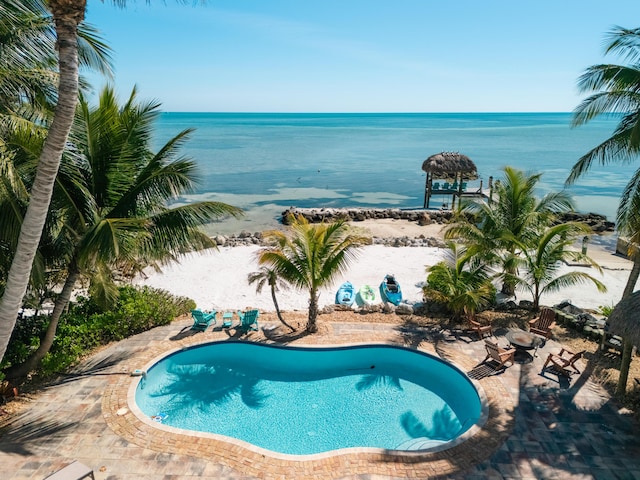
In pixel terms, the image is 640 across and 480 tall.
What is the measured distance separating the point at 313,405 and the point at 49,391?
5.64 metres

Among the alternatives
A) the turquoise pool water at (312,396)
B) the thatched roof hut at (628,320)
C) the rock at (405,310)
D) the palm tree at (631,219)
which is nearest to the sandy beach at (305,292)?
the rock at (405,310)

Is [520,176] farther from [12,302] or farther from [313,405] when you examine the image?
[12,302]

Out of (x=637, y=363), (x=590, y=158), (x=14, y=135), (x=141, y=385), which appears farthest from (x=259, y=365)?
(x=590, y=158)

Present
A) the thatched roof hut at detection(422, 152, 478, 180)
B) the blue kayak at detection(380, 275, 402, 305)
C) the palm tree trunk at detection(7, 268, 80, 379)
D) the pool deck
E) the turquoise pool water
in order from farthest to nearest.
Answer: the thatched roof hut at detection(422, 152, 478, 180), the blue kayak at detection(380, 275, 402, 305), the palm tree trunk at detection(7, 268, 80, 379), the turquoise pool water, the pool deck

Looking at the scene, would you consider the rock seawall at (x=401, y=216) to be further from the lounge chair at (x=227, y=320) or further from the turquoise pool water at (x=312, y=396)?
the turquoise pool water at (x=312, y=396)

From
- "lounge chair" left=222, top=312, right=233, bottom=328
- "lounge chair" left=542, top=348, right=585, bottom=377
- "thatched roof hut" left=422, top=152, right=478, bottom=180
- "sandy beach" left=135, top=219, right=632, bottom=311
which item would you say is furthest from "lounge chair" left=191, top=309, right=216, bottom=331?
"thatched roof hut" left=422, top=152, right=478, bottom=180

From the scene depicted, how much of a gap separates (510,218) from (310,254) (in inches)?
275

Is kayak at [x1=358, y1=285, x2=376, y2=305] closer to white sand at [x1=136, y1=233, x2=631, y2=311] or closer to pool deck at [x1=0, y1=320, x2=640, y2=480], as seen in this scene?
white sand at [x1=136, y1=233, x2=631, y2=311]

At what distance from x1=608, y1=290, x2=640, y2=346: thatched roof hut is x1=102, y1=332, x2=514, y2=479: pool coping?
2.57 metres

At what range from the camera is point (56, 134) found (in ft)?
16.8

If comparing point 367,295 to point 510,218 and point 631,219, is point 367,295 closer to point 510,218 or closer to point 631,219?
point 510,218

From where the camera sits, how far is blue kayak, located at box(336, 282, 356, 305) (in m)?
13.8

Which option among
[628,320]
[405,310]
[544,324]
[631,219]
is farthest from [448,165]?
[628,320]

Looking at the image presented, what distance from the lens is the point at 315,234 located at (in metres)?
10.8
